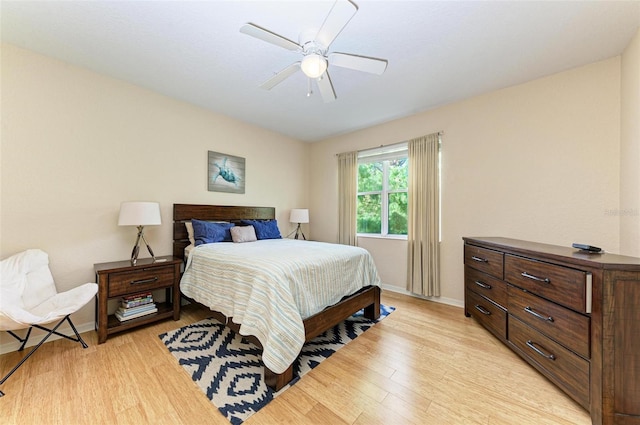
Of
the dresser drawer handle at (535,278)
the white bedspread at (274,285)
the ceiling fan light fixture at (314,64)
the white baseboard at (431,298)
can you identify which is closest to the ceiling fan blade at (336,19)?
the ceiling fan light fixture at (314,64)

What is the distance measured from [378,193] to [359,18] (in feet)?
8.61

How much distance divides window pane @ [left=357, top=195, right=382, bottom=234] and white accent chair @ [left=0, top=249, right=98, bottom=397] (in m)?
3.48

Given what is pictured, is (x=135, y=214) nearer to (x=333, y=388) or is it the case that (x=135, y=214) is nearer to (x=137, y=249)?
(x=137, y=249)

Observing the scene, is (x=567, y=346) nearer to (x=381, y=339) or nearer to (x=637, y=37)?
(x=381, y=339)

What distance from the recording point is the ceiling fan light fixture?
1.71m

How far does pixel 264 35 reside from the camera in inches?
61.1

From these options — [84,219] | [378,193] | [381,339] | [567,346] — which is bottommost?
[381,339]

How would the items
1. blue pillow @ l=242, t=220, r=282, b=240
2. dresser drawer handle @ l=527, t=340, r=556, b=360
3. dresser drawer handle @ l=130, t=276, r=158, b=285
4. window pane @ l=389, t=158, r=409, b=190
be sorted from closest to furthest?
dresser drawer handle @ l=527, t=340, r=556, b=360
dresser drawer handle @ l=130, t=276, r=158, b=285
blue pillow @ l=242, t=220, r=282, b=240
window pane @ l=389, t=158, r=409, b=190

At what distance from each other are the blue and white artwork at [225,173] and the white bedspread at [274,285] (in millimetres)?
1156

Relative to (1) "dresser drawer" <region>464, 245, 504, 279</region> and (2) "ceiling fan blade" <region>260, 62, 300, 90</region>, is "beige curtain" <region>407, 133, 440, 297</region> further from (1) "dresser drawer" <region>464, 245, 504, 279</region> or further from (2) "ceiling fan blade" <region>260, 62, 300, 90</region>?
(2) "ceiling fan blade" <region>260, 62, 300, 90</region>

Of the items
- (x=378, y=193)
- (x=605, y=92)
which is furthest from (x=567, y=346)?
(x=378, y=193)

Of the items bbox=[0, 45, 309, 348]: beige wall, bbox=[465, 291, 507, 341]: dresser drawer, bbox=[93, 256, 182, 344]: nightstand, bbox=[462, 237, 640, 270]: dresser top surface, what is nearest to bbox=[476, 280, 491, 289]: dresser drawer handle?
bbox=[465, 291, 507, 341]: dresser drawer

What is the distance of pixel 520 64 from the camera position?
232 centimetres

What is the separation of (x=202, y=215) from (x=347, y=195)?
233 cm
